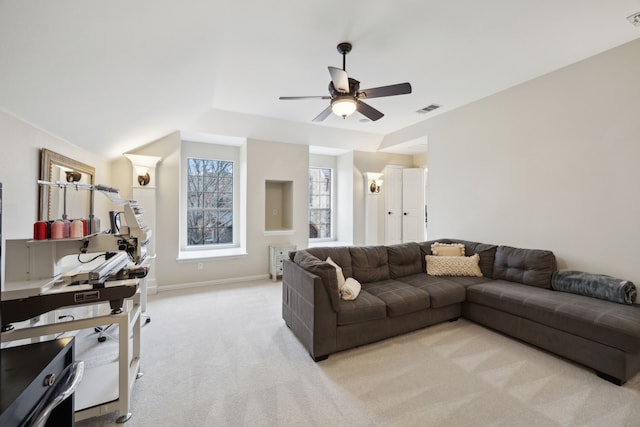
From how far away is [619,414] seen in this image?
1700 mm

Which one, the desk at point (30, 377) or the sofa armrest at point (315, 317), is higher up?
the desk at point (30, 377)

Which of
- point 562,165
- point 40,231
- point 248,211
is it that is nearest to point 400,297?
point 562,165

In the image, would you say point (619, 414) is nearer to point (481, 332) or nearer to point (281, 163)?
point (481, 332)

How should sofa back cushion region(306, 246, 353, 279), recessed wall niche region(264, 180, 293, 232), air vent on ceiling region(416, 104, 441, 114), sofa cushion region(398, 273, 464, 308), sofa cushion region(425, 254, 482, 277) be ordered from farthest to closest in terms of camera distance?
recessed wall niche region(264, 180, 293, 232) → air vent on ceiling region(416, 104, 441, 114) → sofa cushion region(425, 254, 482, 277) → sofa back cushion region(306, 246, 353, 279) → sofa cushion region(398, 273, 464, 308)

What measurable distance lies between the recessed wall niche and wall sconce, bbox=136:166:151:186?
2030 millimetres

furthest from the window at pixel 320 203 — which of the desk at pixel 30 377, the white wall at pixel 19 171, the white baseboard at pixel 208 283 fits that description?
the desk at pixel 30 377

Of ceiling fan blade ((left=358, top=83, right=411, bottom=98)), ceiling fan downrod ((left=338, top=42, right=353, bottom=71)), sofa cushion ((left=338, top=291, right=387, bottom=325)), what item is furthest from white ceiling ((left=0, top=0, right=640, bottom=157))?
sofa cushion ((left=338, top=291, right=387, bottom=325))

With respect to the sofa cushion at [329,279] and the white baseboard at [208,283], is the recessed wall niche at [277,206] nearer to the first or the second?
the white baseboard at [208,283]

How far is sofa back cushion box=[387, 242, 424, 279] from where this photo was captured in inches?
134

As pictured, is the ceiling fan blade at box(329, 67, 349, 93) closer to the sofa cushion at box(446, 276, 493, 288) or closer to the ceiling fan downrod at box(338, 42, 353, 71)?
the ceiling fan downrod at box(338, 42, 353, 71)

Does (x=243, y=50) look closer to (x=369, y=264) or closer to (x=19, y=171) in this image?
(x=19, y=171)

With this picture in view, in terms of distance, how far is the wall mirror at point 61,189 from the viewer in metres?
2.15

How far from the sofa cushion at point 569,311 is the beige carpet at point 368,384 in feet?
1.08

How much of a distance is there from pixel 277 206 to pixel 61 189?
11.1ft
